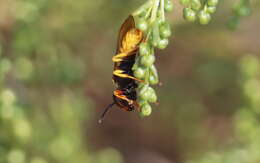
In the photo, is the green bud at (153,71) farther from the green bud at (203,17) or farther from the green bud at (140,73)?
the green bud at (203,17)

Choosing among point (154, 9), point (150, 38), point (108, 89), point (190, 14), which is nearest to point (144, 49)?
point (150, 38)

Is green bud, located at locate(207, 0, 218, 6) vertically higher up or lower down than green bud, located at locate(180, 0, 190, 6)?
higher up

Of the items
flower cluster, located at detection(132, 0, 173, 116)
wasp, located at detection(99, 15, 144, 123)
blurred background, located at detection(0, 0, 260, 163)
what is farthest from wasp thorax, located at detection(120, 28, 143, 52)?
blurred background, located at detection(0, 0, 260, 163)

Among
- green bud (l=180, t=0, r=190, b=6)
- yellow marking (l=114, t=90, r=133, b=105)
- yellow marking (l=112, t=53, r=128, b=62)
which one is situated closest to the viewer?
green bud (l=180, t=0, r=190, b=6)

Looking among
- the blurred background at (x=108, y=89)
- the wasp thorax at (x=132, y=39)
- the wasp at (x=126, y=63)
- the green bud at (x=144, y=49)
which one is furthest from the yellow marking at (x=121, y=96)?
the blurred background at (x=108, y=89)

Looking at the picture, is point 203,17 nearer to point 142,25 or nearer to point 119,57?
point 142,25

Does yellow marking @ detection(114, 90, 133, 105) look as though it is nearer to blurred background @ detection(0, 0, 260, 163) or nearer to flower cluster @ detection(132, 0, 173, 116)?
flower cluster @ detection(132, 0, 173, 116)
